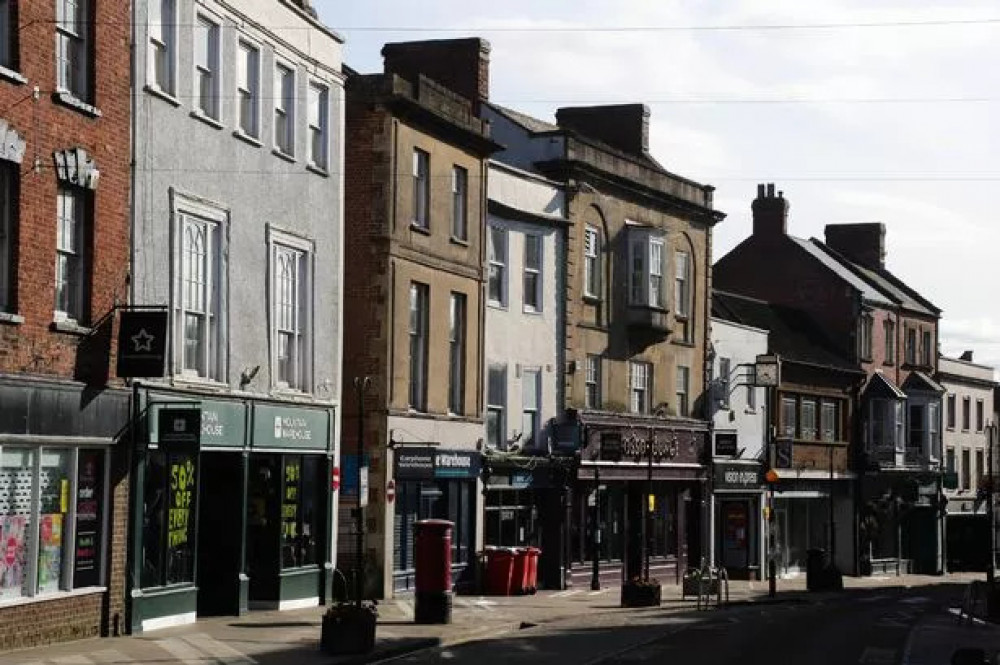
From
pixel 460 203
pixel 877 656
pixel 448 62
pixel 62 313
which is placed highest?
pixel 448 62

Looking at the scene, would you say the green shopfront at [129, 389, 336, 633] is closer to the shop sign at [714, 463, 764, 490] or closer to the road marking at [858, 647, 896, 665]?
the road marking at [858, 647, 896, 665]

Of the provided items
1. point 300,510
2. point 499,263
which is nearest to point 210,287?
point 300,510

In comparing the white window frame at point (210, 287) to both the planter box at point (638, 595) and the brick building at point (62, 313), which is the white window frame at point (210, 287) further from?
the planter box at point (638, 595)

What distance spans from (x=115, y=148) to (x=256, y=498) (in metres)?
9.16

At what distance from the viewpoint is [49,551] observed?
1047 inches

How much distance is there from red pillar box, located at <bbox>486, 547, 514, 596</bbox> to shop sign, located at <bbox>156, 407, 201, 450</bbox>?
1611 cm

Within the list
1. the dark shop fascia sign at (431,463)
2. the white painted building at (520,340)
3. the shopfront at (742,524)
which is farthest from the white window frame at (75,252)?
the shopfront at (742,524)

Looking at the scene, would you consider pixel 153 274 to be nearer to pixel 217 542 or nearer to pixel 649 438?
pixel 217 542

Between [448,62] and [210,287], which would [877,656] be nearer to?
[210,287]

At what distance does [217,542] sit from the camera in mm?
33562

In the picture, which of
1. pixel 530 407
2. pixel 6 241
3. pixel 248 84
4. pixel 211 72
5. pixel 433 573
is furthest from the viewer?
pixel 530 407

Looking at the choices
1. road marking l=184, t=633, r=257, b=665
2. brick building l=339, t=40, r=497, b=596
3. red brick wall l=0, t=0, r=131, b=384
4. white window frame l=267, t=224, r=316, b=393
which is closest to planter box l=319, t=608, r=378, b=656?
road marking l=184, t=633, r=257, b=665

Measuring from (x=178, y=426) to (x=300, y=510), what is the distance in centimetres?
725

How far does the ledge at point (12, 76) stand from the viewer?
25112 mm
